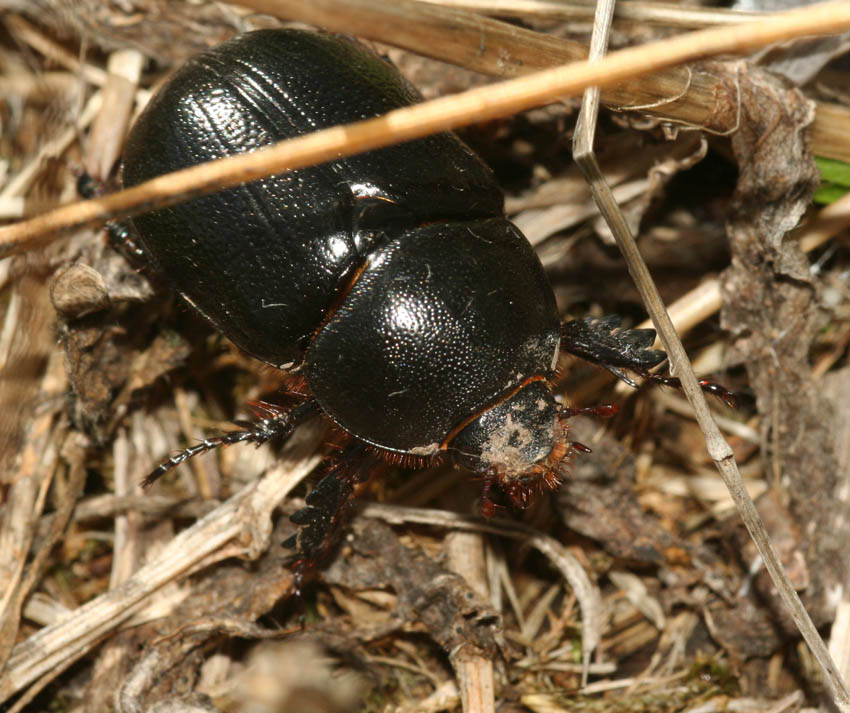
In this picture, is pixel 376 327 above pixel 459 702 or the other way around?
above

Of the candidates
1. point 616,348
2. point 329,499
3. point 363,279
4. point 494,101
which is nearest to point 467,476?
point 329,499

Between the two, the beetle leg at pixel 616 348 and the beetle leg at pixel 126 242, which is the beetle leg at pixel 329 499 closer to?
the beetle leg at pixel 616 348

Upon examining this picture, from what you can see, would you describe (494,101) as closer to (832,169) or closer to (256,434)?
(256,434)

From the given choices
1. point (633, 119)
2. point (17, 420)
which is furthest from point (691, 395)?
point (17, 420)

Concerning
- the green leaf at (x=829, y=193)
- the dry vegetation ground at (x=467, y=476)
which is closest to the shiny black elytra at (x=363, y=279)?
the dry vegetation ground at (x=467, y=476)

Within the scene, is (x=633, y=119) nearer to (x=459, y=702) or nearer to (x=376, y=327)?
(x=376, y=327)

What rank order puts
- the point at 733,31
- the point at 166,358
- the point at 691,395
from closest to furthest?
the point at 733,31 < the point at 691,395 < the point at 166,358
